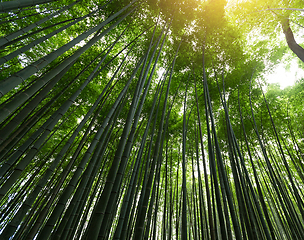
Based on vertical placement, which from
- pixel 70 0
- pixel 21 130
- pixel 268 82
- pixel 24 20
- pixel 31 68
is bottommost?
pixel 31 68

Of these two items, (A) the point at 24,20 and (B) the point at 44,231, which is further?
(A) the point at 24,20

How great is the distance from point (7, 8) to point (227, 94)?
548 cm

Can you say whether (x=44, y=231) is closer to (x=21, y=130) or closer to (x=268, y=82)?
(x=21, y=130)

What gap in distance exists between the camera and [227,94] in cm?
523

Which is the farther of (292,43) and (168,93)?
(292,43)

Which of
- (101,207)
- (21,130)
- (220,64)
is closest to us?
(101,207)

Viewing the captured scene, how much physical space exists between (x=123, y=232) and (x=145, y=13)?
430cm

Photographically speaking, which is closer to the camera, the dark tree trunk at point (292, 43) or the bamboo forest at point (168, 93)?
the bamboo forest at point (168, 93)

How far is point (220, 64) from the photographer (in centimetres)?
440

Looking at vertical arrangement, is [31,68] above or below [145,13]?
below

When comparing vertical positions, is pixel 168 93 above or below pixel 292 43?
below

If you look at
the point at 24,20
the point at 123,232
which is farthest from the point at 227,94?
the point at 24,20

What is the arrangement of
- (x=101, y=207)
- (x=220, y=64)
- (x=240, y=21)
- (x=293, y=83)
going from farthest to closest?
(x=293, y=83) → (x=220, y=64) → (x=240, y=21) → (x=101, y=207)

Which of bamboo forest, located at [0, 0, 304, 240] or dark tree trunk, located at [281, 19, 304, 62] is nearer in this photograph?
bamboo forest, located at [0, 0, 304, 240]
